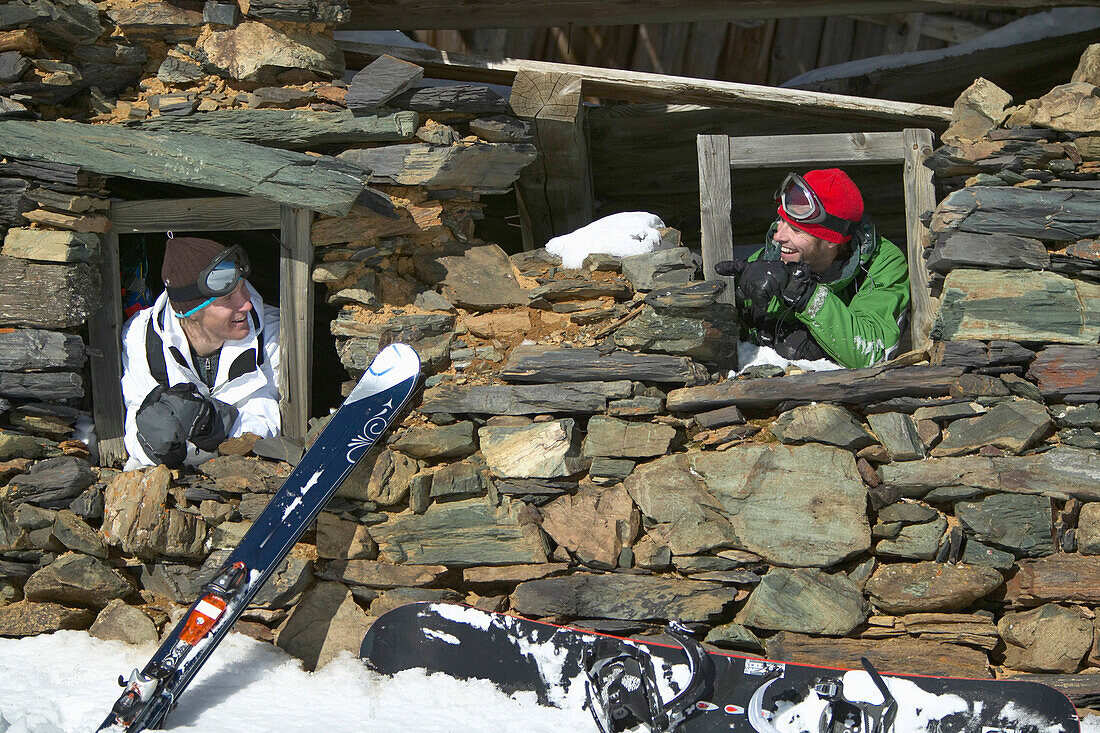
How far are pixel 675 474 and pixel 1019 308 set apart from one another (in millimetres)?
1579

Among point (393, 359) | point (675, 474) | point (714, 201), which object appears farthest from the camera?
point (714, 201)

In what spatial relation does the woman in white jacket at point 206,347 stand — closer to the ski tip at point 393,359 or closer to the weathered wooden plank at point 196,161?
the weathered wooden plank at point 196,161

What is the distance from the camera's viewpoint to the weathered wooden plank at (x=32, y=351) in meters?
4.63

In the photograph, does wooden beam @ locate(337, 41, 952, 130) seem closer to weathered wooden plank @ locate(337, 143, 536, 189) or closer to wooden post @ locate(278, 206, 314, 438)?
weathered wooden plank @ locate(337, 143, 536, 189)

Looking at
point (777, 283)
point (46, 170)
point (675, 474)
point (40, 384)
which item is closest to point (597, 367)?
point (675, 474)

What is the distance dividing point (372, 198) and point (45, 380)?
5.55 feet

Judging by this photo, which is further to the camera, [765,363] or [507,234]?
[507,234]

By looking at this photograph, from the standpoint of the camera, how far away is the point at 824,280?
4910mm

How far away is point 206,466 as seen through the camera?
4.70 metres

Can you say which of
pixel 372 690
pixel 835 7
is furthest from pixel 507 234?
pixel 372 690

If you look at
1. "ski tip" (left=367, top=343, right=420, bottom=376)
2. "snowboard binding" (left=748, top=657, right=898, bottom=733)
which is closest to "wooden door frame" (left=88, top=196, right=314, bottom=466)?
"ski tip" (left=367, top=343, right=420, bottom=376)

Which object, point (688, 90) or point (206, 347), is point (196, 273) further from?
point (688, 90)

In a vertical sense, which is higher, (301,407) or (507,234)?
(507,234)

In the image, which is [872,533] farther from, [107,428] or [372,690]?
[107,428]
